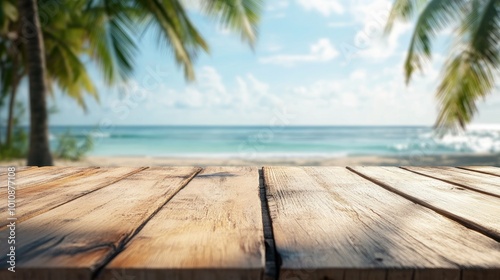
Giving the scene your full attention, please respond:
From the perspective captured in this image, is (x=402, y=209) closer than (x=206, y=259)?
No

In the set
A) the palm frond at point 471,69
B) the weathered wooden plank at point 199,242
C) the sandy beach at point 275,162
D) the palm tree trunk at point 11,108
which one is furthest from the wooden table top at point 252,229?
the palm tree trunk at point 11,108

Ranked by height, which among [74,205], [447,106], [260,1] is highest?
[260,1]

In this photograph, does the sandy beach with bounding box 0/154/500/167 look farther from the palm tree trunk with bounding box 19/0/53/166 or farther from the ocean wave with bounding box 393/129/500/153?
the ocean wave with bounding box 393/129/500/153

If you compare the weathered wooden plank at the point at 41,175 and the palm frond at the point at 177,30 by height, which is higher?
the palm frond at the point at 177,30

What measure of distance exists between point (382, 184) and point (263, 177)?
0.30 m

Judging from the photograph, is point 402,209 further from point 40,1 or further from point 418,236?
point 40,1

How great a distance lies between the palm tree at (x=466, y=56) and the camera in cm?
539

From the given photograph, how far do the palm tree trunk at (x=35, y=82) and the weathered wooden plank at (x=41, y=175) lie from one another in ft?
13.1

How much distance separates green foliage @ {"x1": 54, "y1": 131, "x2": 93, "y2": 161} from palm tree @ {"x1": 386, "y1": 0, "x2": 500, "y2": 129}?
24.7 feet

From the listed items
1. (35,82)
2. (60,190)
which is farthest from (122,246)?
(35,82)

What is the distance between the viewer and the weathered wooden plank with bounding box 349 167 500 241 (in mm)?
676

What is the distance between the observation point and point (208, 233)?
593 mm

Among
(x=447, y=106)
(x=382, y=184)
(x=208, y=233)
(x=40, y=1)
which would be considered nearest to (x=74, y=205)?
(x=208, y=233)

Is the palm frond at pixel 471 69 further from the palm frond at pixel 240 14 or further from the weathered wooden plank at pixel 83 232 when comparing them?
the weathered wooden plank at pixel 83 232
